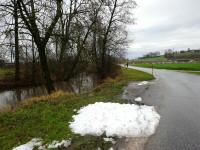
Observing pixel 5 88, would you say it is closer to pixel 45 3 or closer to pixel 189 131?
pixel 45 3

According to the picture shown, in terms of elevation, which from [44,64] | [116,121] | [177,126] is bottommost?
[177,126]

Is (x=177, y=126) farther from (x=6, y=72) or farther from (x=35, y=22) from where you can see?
(x=6, y=72)

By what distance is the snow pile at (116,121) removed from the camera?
7883 millimetres

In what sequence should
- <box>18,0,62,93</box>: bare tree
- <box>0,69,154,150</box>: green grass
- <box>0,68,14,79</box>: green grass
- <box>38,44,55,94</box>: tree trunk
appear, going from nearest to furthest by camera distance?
<box>0,69,154,150</box>: green grass → <box>18,0,62,93</box>: bare tree → <box>38,44,55,94</box>: tree trunk → <box>0,68,14,79</box>: green grass

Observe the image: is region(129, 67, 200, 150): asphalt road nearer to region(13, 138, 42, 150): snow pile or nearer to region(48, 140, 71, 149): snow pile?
region(48, 140, 71, 149): snow pile

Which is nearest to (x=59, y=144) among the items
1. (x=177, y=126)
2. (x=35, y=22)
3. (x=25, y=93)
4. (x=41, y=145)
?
Answer: (x=41, y=145)

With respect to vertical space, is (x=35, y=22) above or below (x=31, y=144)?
above

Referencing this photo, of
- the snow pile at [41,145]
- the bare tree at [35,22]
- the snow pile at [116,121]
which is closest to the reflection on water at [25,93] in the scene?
the bare tree at [35,22]

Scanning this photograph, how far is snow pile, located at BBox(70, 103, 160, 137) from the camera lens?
7883 mm

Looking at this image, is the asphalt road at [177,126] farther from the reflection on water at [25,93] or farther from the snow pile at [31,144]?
the reflection on water at [25,93]

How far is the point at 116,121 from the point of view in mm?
8734

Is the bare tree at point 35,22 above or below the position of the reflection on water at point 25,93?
above

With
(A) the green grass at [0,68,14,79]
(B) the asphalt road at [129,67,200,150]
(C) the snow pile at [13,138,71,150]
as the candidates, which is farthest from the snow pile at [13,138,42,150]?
(A) the green grass at [0,68,14,79]

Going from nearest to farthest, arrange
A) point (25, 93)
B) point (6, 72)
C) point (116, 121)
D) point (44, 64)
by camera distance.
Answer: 1. point (116, 121)
2. point (44, 64)
3. point (25, 93)
4. point (6, 72)
